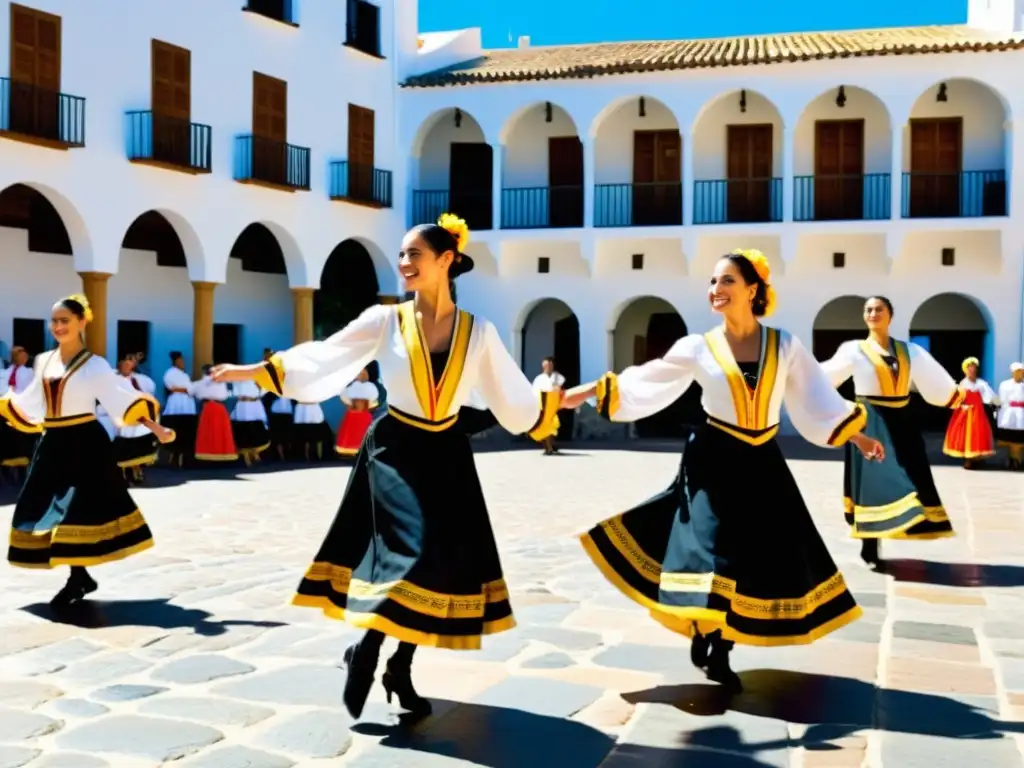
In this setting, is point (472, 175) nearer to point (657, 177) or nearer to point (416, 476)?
point (657, 177)

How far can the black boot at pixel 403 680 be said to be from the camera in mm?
4398

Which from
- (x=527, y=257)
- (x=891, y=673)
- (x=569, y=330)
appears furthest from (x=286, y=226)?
(x=891, y=673)

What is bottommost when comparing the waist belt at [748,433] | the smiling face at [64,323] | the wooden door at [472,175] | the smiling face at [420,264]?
the waist belt at [748,433]

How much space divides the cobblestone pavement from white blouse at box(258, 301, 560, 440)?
3.59 ft

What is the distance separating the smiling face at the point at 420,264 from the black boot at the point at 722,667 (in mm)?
1796

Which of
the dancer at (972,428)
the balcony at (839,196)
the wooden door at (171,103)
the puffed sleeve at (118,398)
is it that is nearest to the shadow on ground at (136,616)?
the puffed sleeve at (118,398)

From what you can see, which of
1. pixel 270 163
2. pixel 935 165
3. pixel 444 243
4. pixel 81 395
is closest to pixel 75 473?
pixel 81 395

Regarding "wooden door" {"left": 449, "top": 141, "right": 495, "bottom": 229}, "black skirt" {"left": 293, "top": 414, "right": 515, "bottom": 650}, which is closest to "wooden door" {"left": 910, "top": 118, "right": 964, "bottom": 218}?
"wooden door" {"left": 449, "top": 141, "right": 495, "bottom": 229}

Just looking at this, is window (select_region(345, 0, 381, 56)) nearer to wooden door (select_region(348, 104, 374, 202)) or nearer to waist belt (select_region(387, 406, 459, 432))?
wooden door (select_region(348, 104, 374, 202))

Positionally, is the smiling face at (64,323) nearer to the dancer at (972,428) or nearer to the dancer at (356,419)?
the dancer at (356,419)

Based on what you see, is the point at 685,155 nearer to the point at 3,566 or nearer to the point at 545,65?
the point at 545,65

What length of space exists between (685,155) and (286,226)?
7.44 meters

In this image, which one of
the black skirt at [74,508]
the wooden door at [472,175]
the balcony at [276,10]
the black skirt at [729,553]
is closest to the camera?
the black skirt at [729,553]

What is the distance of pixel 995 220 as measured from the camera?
2111cm
